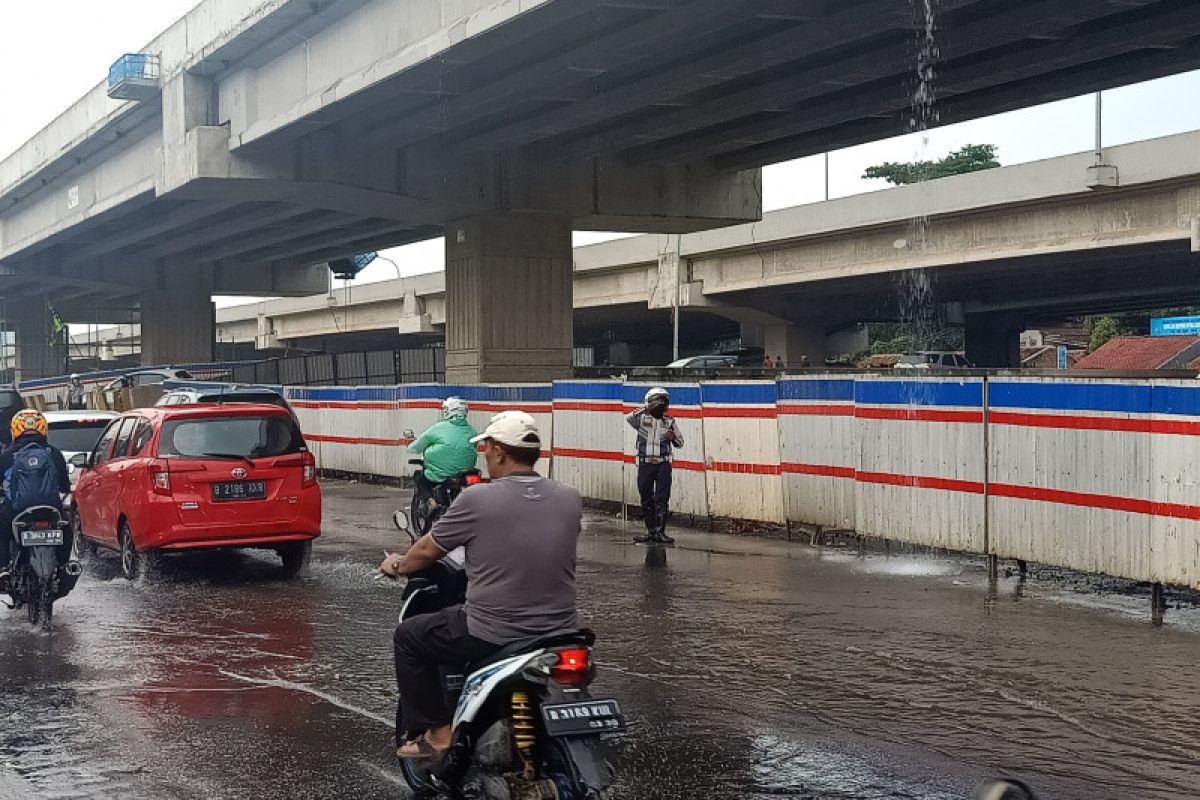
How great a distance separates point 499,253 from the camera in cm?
3130

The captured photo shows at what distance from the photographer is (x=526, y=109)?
26.5 metres

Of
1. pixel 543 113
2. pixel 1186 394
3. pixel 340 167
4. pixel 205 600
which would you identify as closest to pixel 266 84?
pixel 340 167

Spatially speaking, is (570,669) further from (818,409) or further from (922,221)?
(922,221)

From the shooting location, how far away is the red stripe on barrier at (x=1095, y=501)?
11.8 meters

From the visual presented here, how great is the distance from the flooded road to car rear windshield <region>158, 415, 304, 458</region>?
1217mm

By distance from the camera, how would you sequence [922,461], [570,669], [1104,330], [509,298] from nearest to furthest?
[570,669] < [922,461] < [509,298] < [1104,330]

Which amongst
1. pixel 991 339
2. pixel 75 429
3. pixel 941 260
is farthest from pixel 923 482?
pixel 991 339

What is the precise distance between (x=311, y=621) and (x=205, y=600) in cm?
182

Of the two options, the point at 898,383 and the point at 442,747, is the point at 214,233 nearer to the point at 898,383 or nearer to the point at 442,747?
the point at 898,383

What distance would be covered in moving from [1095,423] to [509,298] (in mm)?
19556

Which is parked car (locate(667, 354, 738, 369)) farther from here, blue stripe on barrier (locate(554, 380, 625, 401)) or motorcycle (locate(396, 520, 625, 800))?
motorcycle (locate(396, 520, 625, 800))

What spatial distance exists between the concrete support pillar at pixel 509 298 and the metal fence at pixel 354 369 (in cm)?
1235

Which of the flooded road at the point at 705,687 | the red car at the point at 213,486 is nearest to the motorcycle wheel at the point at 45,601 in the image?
the flooded road at the point at 705,687

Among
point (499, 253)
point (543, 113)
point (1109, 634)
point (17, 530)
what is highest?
point (543, 113)
